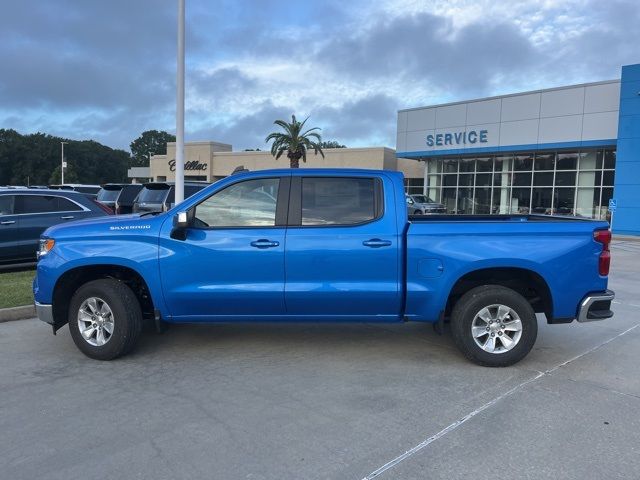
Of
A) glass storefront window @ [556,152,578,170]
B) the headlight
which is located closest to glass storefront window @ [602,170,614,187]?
glass storefront window @ [556,152,578,170]

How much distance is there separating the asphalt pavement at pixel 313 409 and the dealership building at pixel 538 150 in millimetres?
22545

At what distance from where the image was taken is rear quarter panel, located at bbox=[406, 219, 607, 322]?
16.5 ft

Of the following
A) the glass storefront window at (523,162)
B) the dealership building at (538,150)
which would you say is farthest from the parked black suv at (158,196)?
the glass storefront window at (523,162)

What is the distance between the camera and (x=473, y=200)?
113 ft

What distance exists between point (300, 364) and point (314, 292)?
2.51ft

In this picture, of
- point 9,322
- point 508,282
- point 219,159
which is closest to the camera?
point 508,282

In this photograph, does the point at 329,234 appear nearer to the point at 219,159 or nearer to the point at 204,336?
the point at 204,336

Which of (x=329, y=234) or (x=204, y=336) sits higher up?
(x=329, y=234)

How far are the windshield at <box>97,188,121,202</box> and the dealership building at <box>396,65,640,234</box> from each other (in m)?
21.0

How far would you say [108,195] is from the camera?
17562mm

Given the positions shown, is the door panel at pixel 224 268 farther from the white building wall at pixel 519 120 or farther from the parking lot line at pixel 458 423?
the white building wall at pixel 519 120

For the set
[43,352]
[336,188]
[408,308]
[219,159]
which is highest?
[219,159]

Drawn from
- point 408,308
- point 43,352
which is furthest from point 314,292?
point 43,352

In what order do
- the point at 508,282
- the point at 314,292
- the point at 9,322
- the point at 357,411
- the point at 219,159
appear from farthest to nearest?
the point at 219,159 → the point at 9,322 → the point at 508,282 → the point at 314,292 → the point at 357,411
